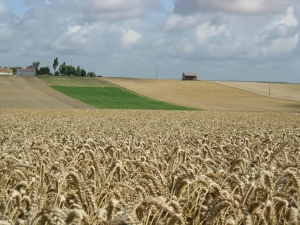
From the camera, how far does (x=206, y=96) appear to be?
96938 mm

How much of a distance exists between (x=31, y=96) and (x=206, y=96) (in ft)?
100

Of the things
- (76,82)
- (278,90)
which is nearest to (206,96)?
(278,90)

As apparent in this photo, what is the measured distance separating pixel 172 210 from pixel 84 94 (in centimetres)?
8791

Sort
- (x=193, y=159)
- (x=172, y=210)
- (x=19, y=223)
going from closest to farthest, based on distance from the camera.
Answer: (x=172, y=210), (x=19, y=223), (x=193, y=159)

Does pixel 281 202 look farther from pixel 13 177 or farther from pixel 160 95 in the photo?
pixel 160 95

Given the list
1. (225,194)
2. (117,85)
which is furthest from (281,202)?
(117,85)

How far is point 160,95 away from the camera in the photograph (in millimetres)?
94938

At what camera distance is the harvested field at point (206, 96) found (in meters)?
82.8

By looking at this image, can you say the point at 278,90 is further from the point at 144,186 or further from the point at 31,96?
the point at 144,186

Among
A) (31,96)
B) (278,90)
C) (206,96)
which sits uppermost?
(278,90)

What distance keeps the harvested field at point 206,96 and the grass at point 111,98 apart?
12.2 feet

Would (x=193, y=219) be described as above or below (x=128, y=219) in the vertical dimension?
below

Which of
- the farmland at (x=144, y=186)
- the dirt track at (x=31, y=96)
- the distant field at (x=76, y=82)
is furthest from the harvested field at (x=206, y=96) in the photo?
the farmland at (x=144, y=186)

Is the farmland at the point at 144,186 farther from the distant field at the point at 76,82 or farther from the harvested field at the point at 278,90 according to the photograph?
the distant field at the point at 76,82
